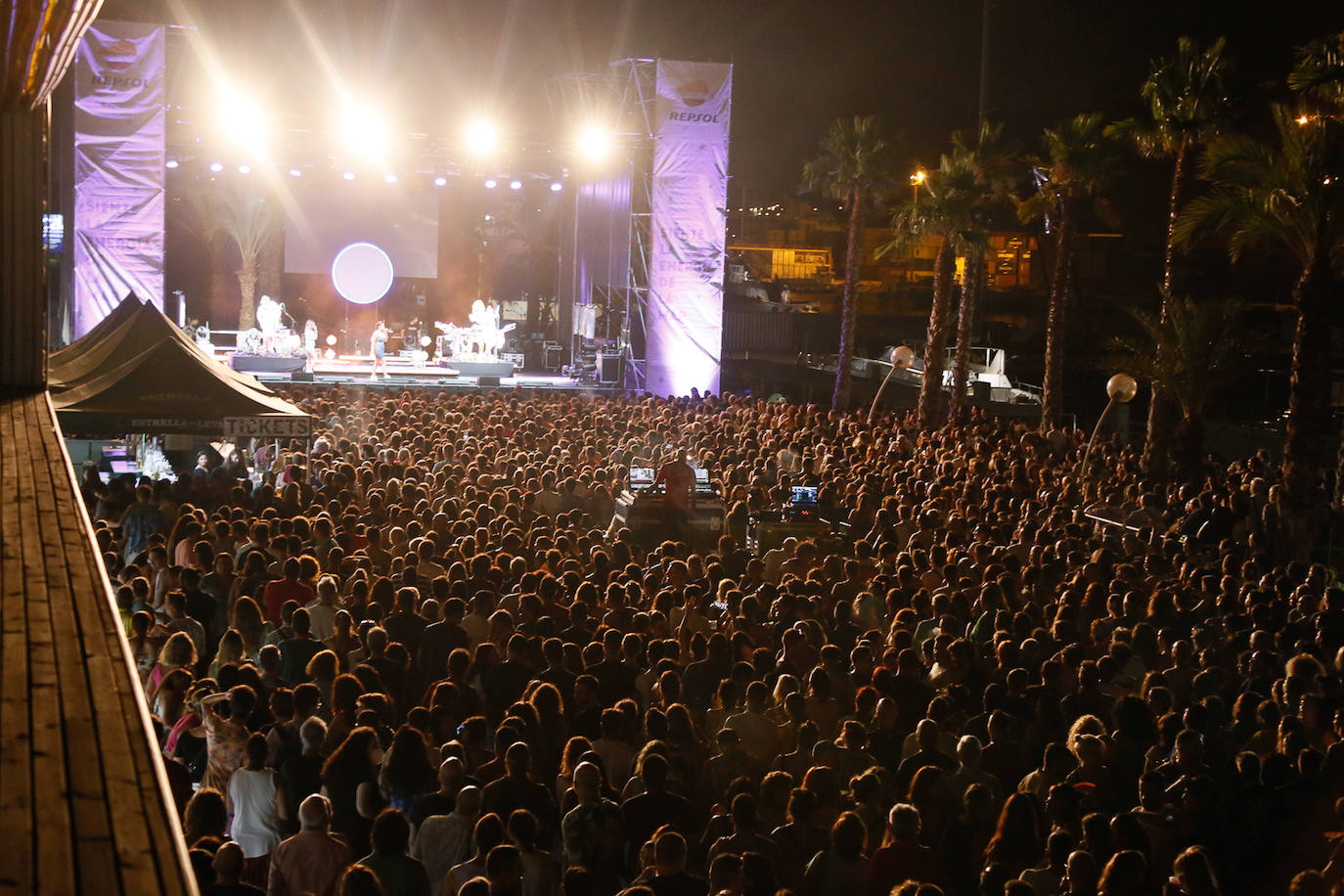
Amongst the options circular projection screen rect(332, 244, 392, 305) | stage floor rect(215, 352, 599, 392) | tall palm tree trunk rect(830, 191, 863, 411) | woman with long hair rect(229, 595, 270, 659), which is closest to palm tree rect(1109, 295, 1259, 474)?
tall palm tree trunk rect(830, 191, 863, 411)

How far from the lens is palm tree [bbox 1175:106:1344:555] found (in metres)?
15.9

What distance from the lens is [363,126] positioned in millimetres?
27469

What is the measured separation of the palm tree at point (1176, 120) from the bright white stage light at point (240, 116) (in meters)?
17.3

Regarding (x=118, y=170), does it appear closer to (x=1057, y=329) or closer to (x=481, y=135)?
(x=481, y=135)

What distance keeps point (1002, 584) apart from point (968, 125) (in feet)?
171

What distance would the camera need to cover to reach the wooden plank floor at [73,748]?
2.11m

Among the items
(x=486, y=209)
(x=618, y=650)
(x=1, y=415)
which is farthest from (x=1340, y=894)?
(x=486, y=209)

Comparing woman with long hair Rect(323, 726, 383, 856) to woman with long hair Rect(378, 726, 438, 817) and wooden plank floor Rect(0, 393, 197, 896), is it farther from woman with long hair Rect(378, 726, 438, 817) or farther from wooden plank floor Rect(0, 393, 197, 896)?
wooden plank floor Rect(0, 393, 197, 896)

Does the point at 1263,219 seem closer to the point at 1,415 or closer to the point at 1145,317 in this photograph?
the point at 1145,317

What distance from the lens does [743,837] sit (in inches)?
212

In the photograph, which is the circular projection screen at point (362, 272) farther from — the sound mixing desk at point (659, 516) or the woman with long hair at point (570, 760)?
the woman with long hair at point (570, 760)

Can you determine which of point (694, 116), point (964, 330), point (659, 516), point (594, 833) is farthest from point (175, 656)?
point (964, 330)

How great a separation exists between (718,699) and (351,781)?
2235mm

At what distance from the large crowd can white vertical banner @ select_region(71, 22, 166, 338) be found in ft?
43.9
